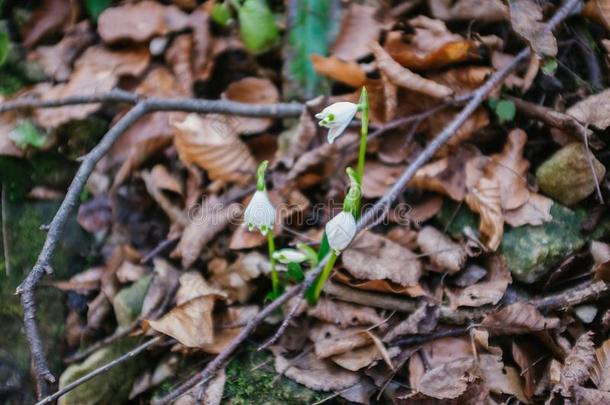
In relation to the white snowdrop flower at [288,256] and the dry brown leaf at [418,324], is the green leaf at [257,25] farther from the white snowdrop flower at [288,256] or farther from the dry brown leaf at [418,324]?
the dry brown leaf at [418,324]

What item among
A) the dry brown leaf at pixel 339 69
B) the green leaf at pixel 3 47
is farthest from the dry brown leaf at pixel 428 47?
the green leaf at pixel 3 47

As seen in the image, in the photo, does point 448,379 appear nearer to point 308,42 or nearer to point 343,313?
point 343,313

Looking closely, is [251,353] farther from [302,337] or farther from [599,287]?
[599,287]

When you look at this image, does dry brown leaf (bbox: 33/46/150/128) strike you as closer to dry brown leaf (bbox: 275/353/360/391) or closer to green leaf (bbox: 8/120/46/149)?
green leaf (bbox: 8/120/46/149)

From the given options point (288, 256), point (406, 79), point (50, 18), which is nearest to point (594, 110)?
point (406, 79)

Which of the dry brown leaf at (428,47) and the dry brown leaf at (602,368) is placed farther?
the dry brown leaf at (428,47)

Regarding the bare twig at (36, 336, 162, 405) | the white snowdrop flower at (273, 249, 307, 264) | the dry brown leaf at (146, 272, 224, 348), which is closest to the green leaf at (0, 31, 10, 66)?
the dry brown leaf at (146, 272, 224, 348)

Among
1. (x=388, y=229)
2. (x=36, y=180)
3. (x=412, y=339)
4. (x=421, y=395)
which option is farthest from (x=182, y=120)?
(x=421, y=395)

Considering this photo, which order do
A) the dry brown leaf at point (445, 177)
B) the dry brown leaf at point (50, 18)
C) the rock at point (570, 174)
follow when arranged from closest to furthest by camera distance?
the rock at point (570, 174)
the dry brown leaf at point (445, 177)
the dry brown leaf at point (50, 18)
